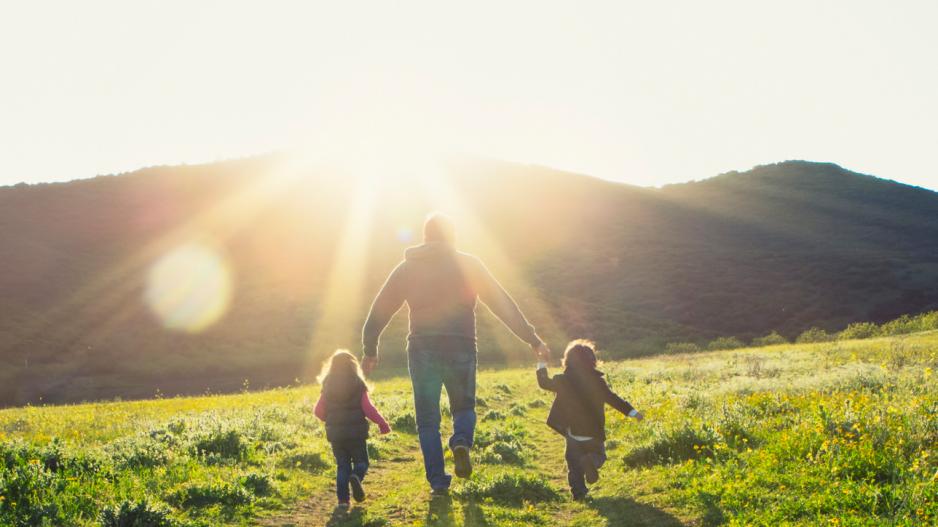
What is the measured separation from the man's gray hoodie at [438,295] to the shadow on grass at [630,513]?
1962 millimetres

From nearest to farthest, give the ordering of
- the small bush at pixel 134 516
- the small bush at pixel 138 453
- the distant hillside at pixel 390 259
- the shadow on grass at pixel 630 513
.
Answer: the small bush at pixel 134 516 → the shadow on grass at pixel 630 513 → the small bush at pixel 138 453 → the distant hillside at pixel 390 259

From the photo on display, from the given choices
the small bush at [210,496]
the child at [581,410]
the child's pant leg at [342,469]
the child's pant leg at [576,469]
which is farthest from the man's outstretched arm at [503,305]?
the small bush at [210,496]

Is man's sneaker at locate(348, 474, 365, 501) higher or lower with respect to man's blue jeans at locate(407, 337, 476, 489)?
lower

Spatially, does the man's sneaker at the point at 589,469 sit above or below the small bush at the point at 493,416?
above

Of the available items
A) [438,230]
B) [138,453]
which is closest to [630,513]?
[438,230]

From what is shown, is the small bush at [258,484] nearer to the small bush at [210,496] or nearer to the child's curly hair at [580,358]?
the small bush at [210,496]

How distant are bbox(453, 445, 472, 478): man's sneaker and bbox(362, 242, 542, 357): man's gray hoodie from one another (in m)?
1.25

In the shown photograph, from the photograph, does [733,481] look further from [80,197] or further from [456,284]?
[80,197]

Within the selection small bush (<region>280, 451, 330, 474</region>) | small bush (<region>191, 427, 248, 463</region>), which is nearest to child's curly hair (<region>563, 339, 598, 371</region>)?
small bush (<region>280, 451, 330, 474</region>)

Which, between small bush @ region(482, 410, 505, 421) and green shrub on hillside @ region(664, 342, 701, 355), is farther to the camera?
green shrub on hillside @ region(664, 342, 701, 355)

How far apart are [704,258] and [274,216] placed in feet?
171

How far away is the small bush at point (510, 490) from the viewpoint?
7488mm

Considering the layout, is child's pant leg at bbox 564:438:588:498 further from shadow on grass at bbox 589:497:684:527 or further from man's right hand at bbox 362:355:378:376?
man's right hand at bbox 362:355:378:376

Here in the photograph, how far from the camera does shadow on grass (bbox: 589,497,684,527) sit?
248 inches
